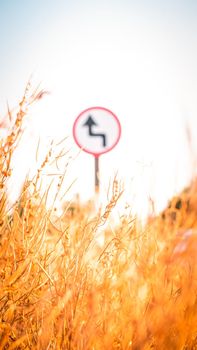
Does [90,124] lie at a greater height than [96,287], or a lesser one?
greater

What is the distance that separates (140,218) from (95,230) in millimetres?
351

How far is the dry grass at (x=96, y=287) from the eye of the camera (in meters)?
1.02

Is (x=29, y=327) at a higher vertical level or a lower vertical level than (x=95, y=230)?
lower

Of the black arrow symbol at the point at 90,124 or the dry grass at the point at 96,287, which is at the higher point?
the black arrow symbol at the point at 90,124

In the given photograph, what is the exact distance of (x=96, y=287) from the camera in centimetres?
135

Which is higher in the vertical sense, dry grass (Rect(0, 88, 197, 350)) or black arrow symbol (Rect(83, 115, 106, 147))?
black arrow symbol (Rect(83, 115, 106, 147))

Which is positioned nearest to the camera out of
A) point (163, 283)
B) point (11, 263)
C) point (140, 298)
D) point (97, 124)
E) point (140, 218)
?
point (163, 283)

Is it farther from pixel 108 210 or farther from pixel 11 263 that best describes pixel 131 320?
pixel 11 263

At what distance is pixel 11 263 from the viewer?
1.42 meters

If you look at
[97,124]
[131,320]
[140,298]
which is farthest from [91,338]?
[97,124]

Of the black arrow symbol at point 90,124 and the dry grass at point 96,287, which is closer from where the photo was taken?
the dry grass at point 96,287

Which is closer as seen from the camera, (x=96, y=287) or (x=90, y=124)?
(x=96, y=287)

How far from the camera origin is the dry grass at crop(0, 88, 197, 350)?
1.02 m

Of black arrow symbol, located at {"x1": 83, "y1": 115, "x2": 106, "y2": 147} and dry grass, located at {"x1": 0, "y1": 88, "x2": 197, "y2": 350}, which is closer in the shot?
dry grass, located at {"x1": 0, "y1": 88, "x2": 197, "y2": 350}
